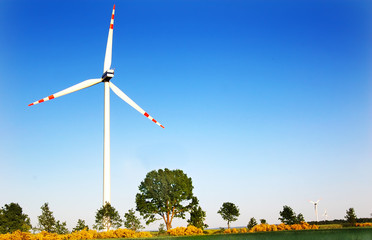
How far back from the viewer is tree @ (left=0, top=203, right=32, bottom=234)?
254 ft

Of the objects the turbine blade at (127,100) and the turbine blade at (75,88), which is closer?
the turbine blade at (75,88)

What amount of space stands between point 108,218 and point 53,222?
17286mm

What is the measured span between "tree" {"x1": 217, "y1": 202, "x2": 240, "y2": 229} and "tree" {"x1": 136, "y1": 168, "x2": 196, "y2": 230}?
8051 millimetres

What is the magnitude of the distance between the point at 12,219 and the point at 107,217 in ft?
90.0

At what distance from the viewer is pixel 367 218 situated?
250ft

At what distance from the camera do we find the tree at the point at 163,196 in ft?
288

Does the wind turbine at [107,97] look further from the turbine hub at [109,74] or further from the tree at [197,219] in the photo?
the tree at [197,219]

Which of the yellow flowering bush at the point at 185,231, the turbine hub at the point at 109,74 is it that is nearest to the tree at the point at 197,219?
the yellow flowering bush at the point at 185,231

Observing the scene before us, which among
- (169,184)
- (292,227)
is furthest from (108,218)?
(292,227)

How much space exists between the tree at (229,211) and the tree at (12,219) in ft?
154

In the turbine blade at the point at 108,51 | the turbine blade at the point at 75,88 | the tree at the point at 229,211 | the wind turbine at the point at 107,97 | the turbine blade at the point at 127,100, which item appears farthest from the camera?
the tree at the point at 229,211

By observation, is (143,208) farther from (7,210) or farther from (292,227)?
(292,227)

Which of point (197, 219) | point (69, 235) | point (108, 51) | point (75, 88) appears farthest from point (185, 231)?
point (108, 51)

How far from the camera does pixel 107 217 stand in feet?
216
